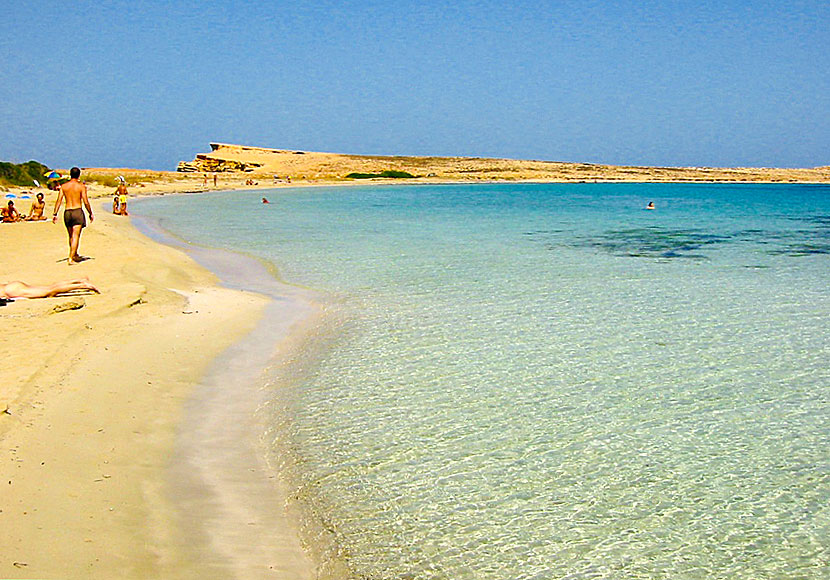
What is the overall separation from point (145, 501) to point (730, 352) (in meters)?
6.27

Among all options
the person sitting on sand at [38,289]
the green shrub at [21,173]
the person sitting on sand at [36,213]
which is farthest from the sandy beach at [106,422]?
the green shrub at [21,173]

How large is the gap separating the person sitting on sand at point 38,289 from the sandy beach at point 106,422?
192mm

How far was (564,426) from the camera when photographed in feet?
19.6

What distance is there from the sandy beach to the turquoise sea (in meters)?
0.84

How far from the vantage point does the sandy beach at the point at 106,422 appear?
12.7 ft

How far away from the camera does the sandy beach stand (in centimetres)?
388

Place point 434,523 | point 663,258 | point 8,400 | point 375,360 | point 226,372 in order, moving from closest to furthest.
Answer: point 434,523 → point 8,400 → point 226,372 → point 375,360 → point 663,258

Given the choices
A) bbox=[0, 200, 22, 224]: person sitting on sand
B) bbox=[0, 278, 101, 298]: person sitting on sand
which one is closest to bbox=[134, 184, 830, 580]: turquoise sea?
bbox=[0, 278, 101, 298]: person sitting on sand

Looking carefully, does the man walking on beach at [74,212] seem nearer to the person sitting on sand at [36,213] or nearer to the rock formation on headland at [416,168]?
the person sitting on sand at [36,213]

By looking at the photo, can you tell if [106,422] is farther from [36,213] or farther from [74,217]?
[36,213]

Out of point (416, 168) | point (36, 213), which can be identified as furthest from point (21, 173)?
point (416, 168)

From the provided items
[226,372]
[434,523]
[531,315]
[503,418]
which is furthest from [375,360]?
[434,523]

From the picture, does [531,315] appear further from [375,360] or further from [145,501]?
[145,501]

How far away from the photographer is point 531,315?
33.1ft
